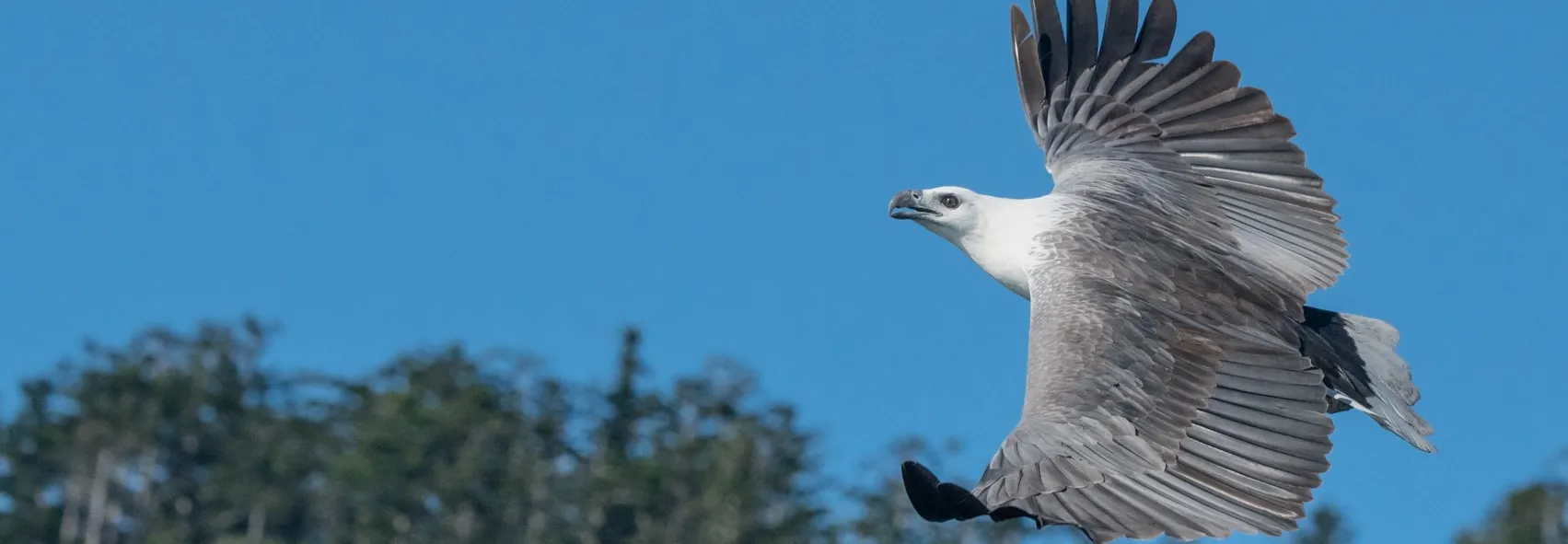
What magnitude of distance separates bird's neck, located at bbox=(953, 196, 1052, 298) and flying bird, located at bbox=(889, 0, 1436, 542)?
1cm

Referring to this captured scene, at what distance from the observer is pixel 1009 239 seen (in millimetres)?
11594

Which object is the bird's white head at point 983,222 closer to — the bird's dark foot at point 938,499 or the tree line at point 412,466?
the bird's dark foot at point 938,499

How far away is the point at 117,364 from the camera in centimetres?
4825

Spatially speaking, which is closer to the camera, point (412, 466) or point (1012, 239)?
point (1012, 239)

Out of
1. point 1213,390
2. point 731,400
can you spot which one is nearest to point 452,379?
point 731,400

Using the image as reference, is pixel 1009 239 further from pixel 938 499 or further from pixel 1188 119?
pixel 938 499

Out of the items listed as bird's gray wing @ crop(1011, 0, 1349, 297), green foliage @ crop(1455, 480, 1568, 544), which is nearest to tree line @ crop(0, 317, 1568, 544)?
green foliage @ crop(1455, 480, 1568, 544)

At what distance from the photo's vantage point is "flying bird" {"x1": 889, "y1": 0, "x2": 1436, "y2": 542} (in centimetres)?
906

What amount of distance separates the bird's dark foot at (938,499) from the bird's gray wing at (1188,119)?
3708 mm

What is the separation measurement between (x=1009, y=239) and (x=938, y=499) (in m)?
3.71

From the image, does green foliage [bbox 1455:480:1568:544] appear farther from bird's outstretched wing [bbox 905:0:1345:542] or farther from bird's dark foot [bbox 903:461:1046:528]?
bird's dark foot [bbox 903:461:1046:528]

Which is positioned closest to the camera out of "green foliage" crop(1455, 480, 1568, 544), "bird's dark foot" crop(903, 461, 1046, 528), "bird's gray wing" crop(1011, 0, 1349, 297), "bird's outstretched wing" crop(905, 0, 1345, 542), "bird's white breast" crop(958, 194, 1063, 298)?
"bird's dark foot" crop(903, 461, 1046, 528)

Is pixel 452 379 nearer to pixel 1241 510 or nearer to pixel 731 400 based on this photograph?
pixel 731 400

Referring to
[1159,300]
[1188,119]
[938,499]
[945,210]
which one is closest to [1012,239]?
[945,210]
